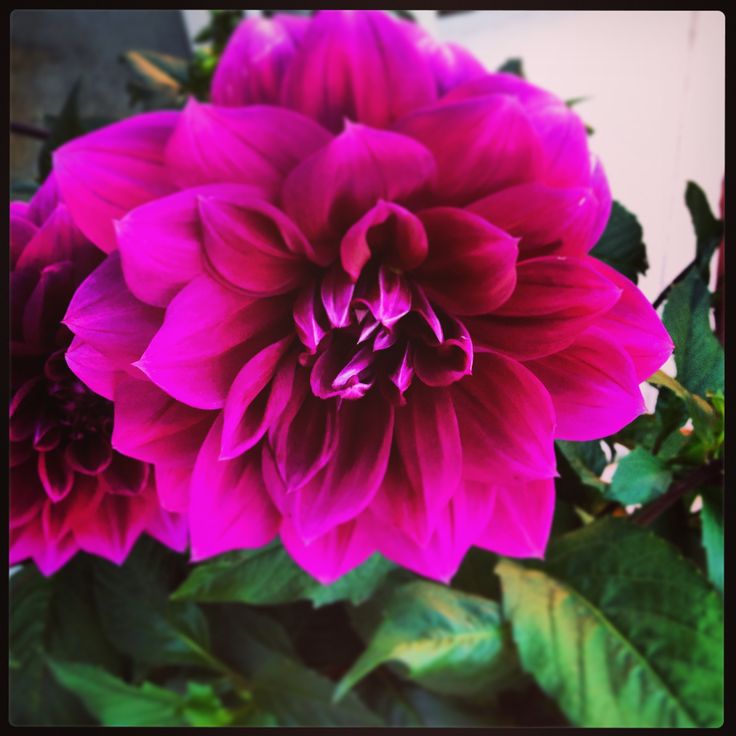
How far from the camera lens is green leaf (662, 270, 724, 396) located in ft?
1.06

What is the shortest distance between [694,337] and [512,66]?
17 centimetres

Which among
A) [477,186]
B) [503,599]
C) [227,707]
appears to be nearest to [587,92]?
[477,186]

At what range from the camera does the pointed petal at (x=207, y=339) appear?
0.28 metres

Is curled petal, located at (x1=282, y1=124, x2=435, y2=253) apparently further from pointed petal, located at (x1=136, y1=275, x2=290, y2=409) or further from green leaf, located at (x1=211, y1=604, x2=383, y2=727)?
green leaf, located at (x1=211, y1=604, x2=383, y2=727)

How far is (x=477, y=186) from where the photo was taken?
27 cm

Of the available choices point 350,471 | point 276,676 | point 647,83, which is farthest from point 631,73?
point 276,676

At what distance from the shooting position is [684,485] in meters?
0.35

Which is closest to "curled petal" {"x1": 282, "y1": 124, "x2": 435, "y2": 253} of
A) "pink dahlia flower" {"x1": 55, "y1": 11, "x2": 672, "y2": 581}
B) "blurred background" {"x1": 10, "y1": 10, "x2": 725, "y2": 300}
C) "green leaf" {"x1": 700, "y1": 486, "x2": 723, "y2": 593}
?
"pink dahlia flower" {"x1": 55, "y1": 11, "x2": 672, "y2": 581}

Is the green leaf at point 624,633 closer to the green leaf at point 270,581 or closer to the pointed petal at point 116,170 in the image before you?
the green leaf at point 270,581

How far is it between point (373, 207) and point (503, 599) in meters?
0.21

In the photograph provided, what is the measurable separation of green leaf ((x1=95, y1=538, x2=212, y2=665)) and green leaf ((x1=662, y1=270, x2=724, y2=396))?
0.28 m

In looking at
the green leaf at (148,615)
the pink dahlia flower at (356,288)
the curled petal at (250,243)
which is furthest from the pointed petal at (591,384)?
the green leaf at (148,615)

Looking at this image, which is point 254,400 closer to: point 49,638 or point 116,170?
point 116,170
